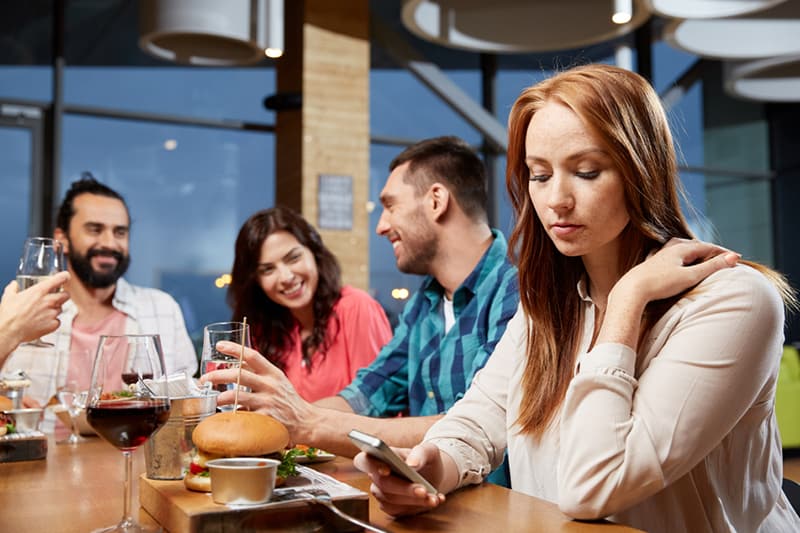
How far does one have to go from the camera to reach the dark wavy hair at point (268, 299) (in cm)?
340

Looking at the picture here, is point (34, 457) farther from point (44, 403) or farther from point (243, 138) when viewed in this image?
point (243, 138)

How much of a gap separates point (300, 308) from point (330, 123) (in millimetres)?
3700

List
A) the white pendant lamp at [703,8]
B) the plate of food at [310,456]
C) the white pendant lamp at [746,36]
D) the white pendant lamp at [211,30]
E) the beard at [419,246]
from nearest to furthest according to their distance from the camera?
the plate of food at [310,456] < the beard at [419,246] < the white pendant lamp at [703,8] < the white pendant lamp at [211,30] < the white pendant lamp at [746,36]

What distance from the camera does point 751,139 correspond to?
10.5 metres

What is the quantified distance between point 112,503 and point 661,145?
3.79ft

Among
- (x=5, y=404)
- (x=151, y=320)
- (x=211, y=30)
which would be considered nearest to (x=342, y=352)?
→ (x=151, y=320)

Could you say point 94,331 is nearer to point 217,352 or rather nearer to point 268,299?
point 268,299

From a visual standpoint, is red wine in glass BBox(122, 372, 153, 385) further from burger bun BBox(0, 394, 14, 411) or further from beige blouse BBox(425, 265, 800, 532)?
burger bun BBox(0, 394, 14, 411)

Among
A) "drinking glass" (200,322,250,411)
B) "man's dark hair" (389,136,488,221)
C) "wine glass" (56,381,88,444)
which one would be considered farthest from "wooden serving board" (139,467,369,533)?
"man's dark hair" (389,136,488,221)

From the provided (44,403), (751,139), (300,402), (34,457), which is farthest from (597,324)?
(751,139)

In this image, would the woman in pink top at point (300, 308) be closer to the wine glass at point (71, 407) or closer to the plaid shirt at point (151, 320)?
the plaid shirt at point (151, 320)

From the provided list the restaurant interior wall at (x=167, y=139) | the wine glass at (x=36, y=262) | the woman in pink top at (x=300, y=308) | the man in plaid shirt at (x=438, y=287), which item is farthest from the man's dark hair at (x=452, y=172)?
the restaurant interior wall at (x=167, y=139)

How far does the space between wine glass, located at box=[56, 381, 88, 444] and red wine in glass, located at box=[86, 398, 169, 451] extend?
39.1 inches

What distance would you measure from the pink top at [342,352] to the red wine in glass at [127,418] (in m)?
2.08
